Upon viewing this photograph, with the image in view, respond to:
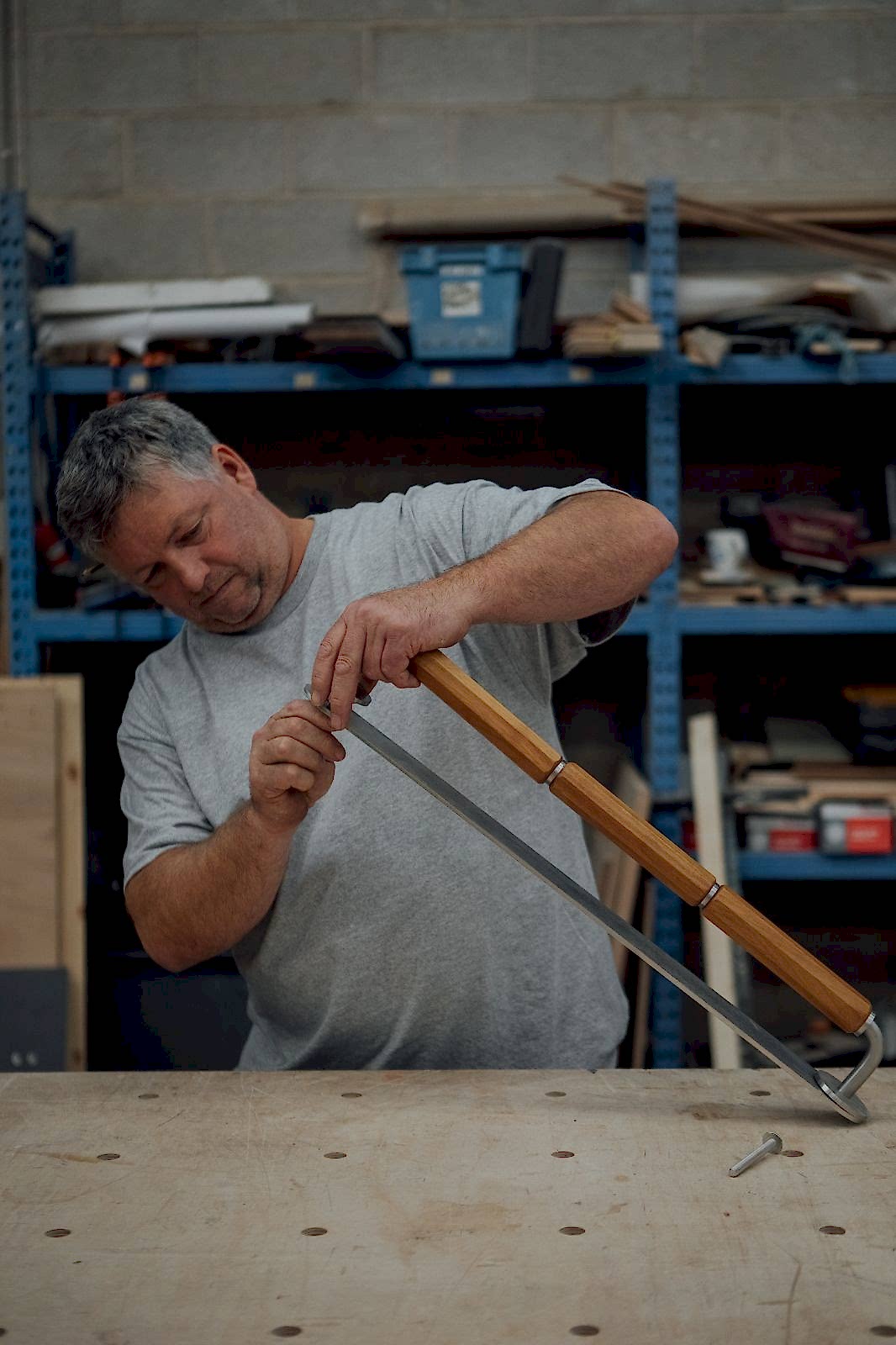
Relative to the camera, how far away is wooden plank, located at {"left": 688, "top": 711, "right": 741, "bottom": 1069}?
2.50 metres

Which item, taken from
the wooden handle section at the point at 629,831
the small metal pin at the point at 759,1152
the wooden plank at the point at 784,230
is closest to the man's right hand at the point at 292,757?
the wooden handle section at the point at 629,831

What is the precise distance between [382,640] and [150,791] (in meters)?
0.47

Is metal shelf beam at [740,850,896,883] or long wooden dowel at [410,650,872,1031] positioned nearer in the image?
long wooden dowel at [410,650,872,1031]

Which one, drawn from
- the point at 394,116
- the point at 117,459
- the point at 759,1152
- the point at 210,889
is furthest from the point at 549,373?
the point at 759,1152

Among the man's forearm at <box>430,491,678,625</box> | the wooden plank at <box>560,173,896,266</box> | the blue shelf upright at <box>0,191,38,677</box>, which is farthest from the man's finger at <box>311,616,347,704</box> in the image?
the wooden plank at <box>560,173,896,266</box>

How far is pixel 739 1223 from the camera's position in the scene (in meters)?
0.97

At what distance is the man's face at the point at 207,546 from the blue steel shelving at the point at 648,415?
107 centimetres

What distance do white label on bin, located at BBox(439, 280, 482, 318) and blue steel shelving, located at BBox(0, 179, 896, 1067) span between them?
4.0 inches

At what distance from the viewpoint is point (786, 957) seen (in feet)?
3.75

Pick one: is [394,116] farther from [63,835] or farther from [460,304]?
[63,835]

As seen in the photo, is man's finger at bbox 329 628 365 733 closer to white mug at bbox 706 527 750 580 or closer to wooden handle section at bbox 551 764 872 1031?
wooden handle section at bbox 551 764 872 1031

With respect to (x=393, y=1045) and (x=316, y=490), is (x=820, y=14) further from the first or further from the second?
(x=393, y=1045)

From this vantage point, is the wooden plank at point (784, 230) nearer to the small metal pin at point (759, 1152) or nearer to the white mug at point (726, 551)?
the white mug at point (726, 551)

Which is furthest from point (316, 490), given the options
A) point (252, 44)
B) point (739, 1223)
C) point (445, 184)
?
point (739, 1223)
